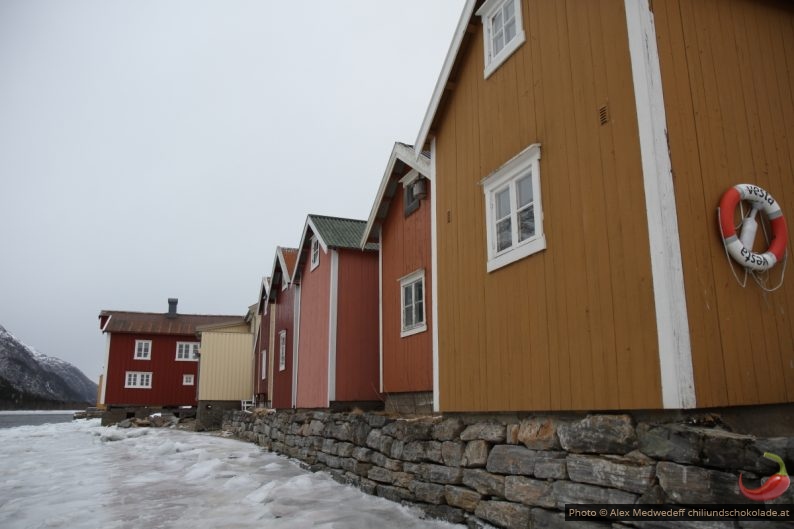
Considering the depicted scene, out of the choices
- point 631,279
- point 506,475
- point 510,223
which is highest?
point 510,223

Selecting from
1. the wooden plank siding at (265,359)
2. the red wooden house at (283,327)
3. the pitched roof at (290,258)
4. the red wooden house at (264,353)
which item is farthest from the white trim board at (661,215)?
the wooden plank siding at (265,359)

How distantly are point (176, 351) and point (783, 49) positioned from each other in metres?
40.6

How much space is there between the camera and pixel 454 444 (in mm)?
7812

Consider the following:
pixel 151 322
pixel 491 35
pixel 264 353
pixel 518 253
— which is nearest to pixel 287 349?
pixel 264 353

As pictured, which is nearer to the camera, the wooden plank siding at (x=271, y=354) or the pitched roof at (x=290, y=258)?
the pitched roof at (x=290, y=258)

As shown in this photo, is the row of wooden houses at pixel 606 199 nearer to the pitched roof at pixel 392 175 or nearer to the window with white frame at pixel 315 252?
the pitched roof at pixel 392 175

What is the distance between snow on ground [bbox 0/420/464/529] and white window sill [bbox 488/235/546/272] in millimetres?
3266

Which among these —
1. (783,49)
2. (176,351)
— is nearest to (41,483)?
(783,49)

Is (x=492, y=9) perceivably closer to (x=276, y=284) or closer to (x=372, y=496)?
(x=372, y=496)

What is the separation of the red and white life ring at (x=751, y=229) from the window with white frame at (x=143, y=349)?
40604 mm

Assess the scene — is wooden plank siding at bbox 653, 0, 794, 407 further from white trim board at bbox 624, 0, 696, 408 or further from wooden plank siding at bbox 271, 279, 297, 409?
wooden plank siding at bbox 271, 279, 297, 409

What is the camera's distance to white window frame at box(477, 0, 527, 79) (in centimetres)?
767

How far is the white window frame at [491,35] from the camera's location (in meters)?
7.67

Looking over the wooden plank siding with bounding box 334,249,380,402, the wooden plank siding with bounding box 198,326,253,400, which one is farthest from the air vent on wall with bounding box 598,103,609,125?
the wooden plank siding with bounding box 198,326,253,400
